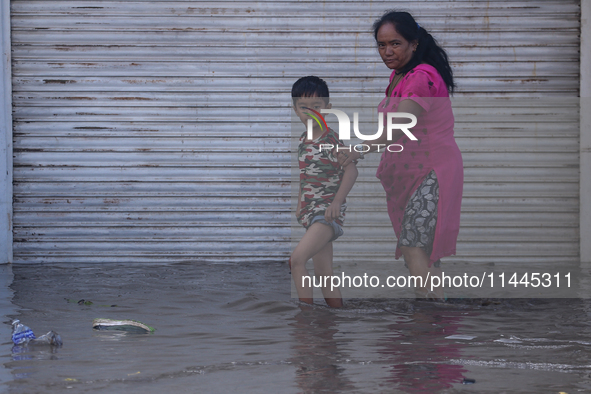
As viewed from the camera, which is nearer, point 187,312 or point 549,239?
point 187,312

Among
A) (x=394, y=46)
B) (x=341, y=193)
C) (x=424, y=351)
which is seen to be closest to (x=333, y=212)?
(x=341, y=193)

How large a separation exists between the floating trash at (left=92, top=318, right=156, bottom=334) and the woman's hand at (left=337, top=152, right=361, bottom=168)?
1.43 meters

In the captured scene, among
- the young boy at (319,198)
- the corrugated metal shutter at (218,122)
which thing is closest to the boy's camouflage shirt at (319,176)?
the young boy at (319,198)

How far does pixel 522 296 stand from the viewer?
4828 mm

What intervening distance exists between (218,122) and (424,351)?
486 centimetres

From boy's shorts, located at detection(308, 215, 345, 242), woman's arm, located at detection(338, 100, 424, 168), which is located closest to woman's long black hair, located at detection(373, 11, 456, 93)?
woman's arm, located at detection(338, 100, 424, 168)

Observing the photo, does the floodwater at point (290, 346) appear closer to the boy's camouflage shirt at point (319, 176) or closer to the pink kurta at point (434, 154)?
the pink kurta at point (434, 154)

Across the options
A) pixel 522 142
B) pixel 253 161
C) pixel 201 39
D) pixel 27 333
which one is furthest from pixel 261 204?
pixel 27 333

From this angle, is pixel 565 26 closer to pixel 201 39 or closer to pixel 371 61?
pixel 371 61

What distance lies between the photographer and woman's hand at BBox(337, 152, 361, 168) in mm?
3781

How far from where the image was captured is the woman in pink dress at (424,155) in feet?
12.2

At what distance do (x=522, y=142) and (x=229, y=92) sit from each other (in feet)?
10.7

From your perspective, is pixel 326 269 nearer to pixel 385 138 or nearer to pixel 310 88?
pixel 385 138

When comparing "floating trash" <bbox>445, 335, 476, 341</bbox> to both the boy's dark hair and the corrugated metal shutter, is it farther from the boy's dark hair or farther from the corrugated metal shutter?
the corrugated metal shutter
